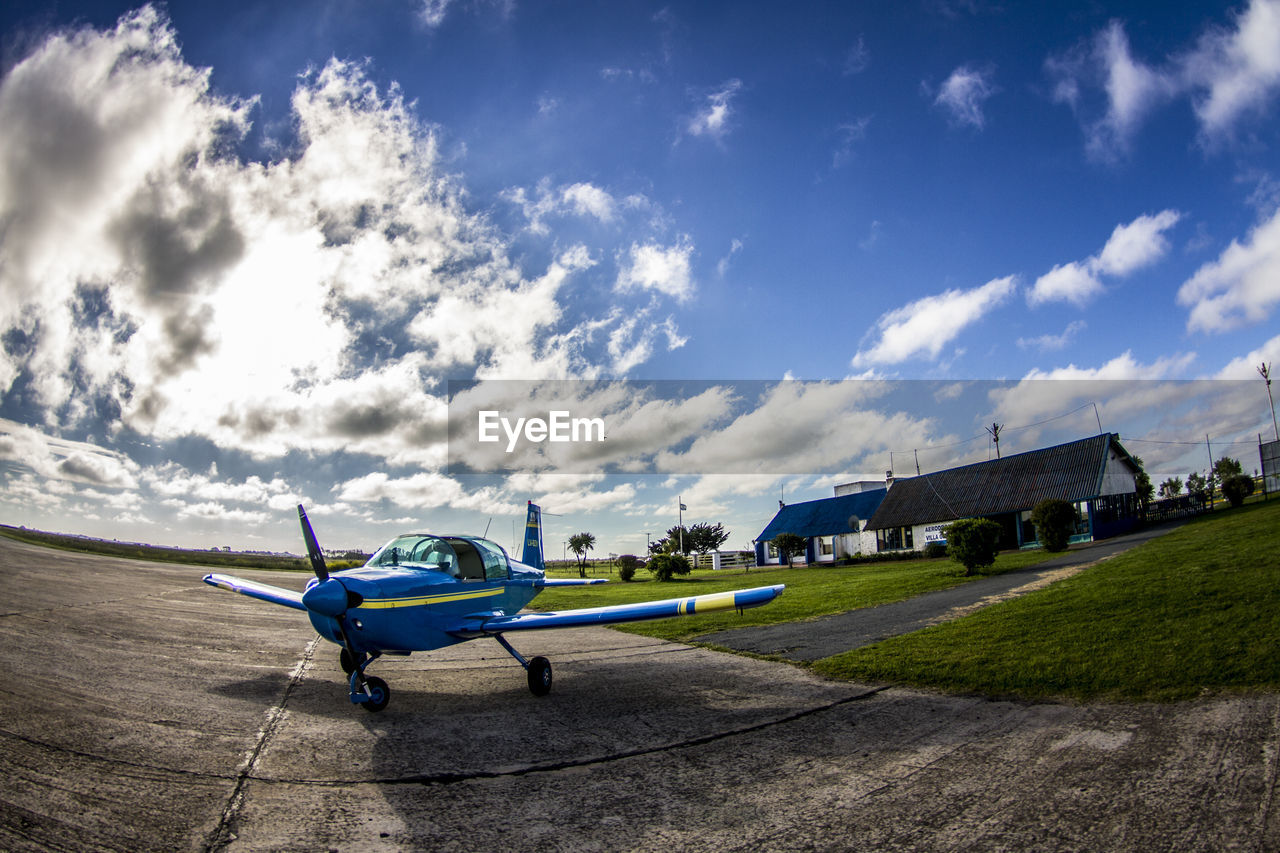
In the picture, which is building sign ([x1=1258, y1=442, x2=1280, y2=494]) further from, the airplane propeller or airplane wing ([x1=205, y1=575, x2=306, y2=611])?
airplane wing ([x1=205, y1=575, x2=306, y2=611])

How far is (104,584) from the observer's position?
72.7 ft

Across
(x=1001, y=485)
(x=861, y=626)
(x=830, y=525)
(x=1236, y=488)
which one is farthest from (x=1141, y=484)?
(x=861, y=626)

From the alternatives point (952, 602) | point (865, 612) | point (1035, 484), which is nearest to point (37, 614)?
point (865, 612)

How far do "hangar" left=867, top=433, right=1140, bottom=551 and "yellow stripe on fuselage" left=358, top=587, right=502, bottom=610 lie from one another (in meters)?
31.5

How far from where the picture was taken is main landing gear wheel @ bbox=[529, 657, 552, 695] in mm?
8094

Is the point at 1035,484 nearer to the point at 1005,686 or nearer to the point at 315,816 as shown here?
the point at 1005,686

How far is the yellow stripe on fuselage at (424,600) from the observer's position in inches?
288

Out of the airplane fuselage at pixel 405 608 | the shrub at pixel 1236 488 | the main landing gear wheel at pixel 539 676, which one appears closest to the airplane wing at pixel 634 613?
the airplane fuselage at pixel 405 608

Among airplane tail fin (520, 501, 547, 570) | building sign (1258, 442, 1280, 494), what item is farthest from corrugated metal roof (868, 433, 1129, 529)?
airplane tail fin (520, 501, 547, 570)

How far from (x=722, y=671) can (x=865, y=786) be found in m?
4.86

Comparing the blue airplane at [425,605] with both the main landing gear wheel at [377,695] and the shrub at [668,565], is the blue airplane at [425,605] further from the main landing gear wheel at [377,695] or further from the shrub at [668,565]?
the shrub at [668,565]

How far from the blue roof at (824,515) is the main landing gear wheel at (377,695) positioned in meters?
49.5

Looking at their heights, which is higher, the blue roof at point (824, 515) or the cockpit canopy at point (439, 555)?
the cockpit canopy at point (439, 555)

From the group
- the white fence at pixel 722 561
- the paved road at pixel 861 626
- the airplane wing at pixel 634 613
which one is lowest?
the white fence at pixel 722 561
